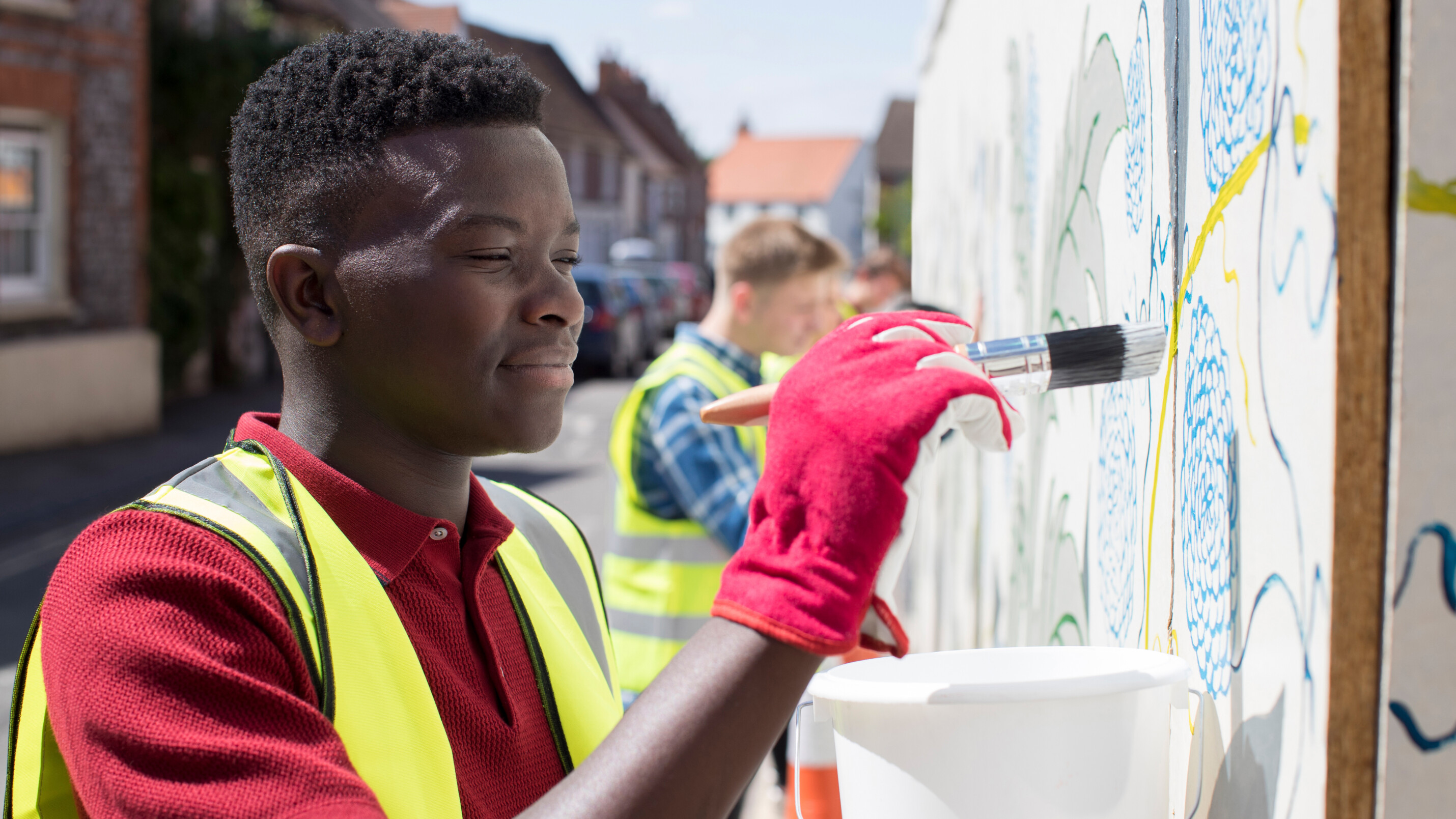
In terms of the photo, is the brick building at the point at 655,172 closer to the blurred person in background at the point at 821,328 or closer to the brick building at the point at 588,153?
the brick building at the point at 588,153

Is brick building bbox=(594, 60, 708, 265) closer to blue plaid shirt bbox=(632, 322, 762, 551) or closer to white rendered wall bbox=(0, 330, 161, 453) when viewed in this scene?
white rendered wall bbox=(0, 330, 161, 453)

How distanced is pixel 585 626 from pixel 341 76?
75 centimetres

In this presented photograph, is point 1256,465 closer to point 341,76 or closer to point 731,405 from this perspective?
point 731,405

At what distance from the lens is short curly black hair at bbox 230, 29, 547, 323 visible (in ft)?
4.37

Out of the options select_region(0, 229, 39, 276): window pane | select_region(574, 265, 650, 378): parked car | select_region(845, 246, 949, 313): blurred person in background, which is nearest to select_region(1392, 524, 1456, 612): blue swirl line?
select_region(845, 246, 949, 313): blurred person in background

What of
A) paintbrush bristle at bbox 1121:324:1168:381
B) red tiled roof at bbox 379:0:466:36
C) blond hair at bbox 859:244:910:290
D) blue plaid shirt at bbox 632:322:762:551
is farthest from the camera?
red tiled roof at bbox 379:0:466:36

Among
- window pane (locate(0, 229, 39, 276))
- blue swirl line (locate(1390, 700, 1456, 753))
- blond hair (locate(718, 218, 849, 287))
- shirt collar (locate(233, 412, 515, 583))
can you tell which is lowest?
blue swirl line (locate(1390, 700, 1456, 753))

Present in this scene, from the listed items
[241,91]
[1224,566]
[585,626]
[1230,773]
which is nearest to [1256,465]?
[1224,566]

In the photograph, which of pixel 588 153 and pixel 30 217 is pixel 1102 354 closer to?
pixel 30 217

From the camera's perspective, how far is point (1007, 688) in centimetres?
115

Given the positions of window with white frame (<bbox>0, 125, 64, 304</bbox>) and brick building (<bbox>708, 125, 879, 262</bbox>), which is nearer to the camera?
window with white frame (<bbox>0, 125, 64, 304</bbox>)

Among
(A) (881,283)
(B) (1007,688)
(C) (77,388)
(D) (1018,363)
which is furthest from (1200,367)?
(C) (77,388)

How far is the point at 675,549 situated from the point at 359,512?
192cm

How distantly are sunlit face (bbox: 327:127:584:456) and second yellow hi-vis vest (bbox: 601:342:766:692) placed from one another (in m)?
1.83
